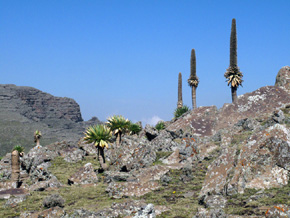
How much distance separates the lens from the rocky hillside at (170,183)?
13.2m

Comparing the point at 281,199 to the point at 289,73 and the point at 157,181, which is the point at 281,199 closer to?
the point at 157,181

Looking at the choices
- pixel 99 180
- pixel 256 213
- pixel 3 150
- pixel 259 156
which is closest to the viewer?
pixel 256 213

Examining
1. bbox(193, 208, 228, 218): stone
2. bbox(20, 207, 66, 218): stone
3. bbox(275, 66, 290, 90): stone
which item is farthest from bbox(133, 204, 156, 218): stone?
bbox(275, 66, 290, 90): stone

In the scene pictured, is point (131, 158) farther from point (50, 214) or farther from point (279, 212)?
point (279, 212)

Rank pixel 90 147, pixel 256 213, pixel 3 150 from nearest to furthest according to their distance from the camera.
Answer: pixel 256 213 → pixel 90 147 → pixel 3 150

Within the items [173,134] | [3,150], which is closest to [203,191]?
[173,134]

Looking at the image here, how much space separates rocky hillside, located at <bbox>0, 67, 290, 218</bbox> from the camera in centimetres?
1320

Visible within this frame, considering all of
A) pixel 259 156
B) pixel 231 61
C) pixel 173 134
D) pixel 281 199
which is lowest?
pixel 281 199

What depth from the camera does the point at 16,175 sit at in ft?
83.4

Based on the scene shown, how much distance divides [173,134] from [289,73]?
22523 mm

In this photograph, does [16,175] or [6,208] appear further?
[16,175]

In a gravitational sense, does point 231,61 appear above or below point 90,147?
above

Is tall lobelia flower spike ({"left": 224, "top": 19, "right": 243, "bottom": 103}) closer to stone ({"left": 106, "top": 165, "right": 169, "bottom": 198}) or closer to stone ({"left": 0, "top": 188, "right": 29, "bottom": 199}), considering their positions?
stone ({"left": 106, "top": 165, "right": 169, "bottom": 198})

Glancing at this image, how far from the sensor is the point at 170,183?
19906mm
